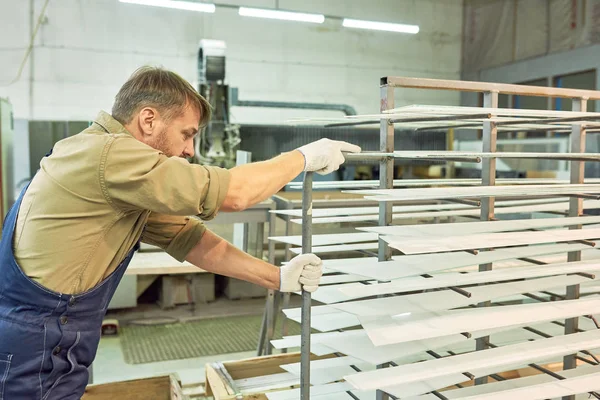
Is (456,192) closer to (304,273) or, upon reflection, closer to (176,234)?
(304,273)

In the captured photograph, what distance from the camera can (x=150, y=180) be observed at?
107 centimetres

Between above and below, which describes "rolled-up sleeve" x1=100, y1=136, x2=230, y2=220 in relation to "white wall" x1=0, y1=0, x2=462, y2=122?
below

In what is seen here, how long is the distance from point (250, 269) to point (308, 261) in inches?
10.8

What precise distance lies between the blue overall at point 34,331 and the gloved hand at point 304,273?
1.50 feet

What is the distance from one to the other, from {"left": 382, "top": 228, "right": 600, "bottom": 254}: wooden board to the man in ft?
0.90

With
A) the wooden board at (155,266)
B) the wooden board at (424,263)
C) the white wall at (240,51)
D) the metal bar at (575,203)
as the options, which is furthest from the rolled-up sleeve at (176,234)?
the white wall at (240,51)

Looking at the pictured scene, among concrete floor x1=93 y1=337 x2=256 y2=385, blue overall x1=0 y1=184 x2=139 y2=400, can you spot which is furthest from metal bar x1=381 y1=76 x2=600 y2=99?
concrete floor x1=93 y1=337 x2=256 y2=385

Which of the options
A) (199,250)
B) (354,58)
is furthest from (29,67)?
(199,250)

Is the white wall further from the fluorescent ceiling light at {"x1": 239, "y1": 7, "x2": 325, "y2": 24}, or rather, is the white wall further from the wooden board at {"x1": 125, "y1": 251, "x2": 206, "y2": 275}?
the wooden board at {"x1": 125, "y1": 251, "x2": 206, "y2": 275}

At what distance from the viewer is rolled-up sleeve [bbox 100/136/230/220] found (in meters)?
1.08

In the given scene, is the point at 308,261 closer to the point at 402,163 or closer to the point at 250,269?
the point at 250,269

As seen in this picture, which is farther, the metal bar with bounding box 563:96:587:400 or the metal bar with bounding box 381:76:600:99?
the metal bar with bounding box 563:96:587:400

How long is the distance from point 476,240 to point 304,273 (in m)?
0.41

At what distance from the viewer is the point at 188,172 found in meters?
1.11
